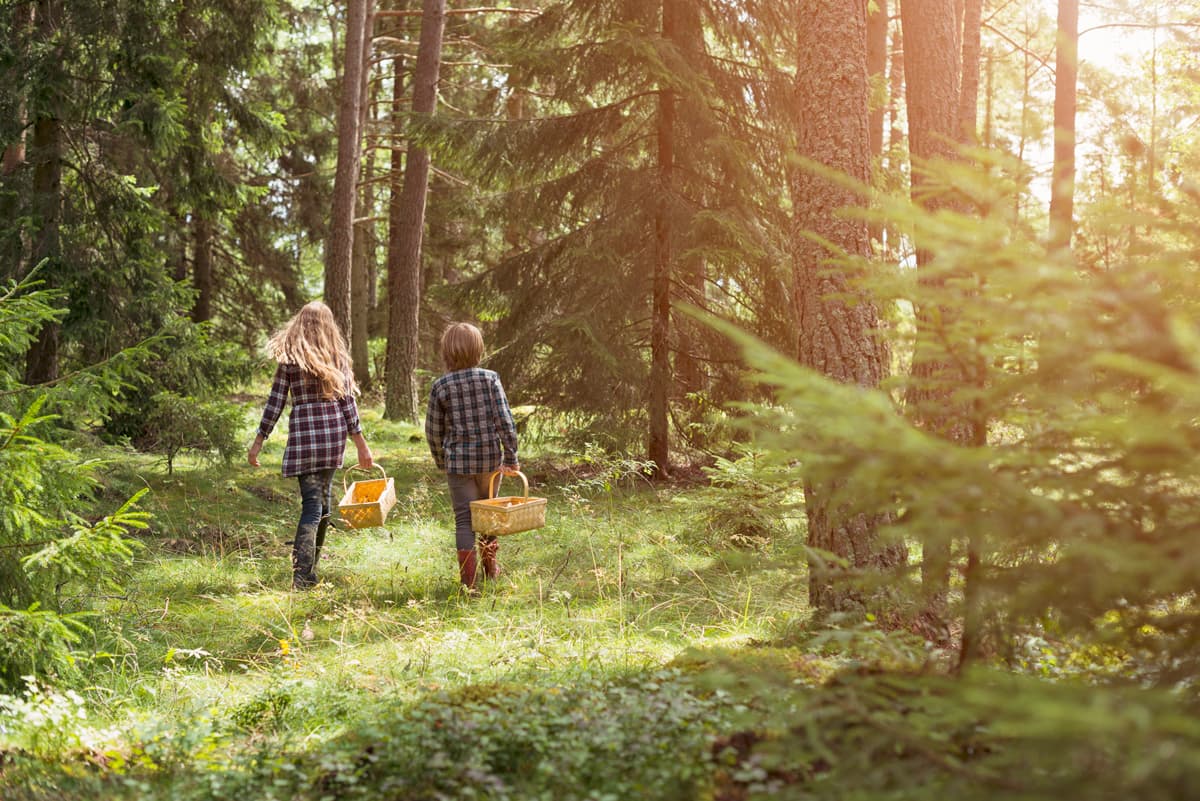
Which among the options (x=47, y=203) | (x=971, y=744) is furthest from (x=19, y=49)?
(x=971, y=744)

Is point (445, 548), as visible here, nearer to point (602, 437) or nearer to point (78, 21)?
point (602, 437)

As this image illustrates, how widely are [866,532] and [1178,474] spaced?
2.81 m

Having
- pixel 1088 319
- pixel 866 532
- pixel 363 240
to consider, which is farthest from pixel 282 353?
pixel 363 240

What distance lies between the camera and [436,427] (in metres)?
6.20

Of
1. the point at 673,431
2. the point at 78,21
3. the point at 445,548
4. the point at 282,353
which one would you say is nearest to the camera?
the point at 282,353

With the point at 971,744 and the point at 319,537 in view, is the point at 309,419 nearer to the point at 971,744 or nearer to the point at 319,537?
the point at 319,537

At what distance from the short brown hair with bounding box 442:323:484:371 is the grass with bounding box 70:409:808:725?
149cm

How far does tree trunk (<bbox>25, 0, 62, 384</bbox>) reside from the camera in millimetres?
9133

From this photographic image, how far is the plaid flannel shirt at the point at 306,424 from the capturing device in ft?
20.2

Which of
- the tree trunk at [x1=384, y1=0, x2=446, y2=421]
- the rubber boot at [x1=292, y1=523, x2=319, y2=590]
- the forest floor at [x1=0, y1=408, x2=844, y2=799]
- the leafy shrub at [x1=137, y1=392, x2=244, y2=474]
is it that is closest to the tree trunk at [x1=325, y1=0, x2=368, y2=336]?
the tree trunk at [x1=384, y1=0, x2=446, y2=421]

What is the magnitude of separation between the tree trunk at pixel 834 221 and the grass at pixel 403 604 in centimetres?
36

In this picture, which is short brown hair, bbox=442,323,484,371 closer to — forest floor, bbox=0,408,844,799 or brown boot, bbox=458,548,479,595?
brown boot, bbox=458,548,479,595

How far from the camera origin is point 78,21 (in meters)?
9.12

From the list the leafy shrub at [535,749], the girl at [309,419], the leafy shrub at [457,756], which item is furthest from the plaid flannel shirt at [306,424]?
the leafy shrub at [535,749]
